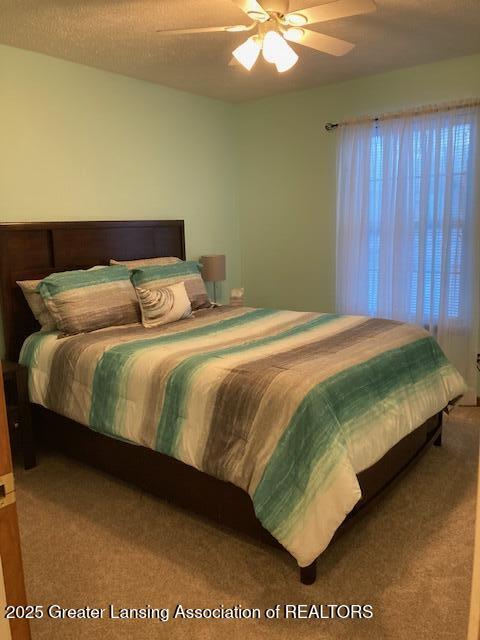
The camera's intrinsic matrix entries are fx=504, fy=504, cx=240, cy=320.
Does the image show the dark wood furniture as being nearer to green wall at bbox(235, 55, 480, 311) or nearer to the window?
the window

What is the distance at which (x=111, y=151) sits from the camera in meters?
3.75

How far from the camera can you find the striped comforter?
6.28 feet

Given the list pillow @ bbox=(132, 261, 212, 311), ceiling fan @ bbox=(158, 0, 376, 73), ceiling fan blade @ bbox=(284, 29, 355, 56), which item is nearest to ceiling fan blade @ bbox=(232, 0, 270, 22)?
ceiling fan @ bbox=(158, 0, 376, 73)

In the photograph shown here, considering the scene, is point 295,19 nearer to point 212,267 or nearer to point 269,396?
point 269,396

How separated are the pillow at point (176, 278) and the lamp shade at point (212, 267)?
1.77 ft

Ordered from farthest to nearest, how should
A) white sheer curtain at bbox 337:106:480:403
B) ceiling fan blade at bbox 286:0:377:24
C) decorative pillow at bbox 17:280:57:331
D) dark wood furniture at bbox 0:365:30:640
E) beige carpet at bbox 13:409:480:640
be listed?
white sheer curtain at bbox 337:106:480:403, decorative pillow at bbox 17:280:57:331, ceiling fan blade at bbox 286:0:377:24, beige carpet at bbox 13:409:480:640, dark wood furniture at bbox 0:365:30:640

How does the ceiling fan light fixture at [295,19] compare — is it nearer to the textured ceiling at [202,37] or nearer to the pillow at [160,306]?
the textured ceiling at [202,37]

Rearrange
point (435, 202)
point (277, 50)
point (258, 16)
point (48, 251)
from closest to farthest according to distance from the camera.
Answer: point (258, 16), point (277, 50), point (48, 251), point (435, 202)

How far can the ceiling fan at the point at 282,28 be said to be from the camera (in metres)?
2.17

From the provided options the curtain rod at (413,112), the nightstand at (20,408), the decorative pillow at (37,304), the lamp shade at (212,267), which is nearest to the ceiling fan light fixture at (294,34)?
the curtain rod at (413,112)

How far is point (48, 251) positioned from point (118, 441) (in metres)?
1.45

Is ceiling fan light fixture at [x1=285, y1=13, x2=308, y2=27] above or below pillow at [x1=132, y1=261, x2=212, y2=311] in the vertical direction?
above

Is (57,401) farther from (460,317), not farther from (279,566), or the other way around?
(460,317)

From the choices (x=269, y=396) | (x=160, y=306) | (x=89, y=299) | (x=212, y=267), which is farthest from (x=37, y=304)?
(x=269, y=396)
